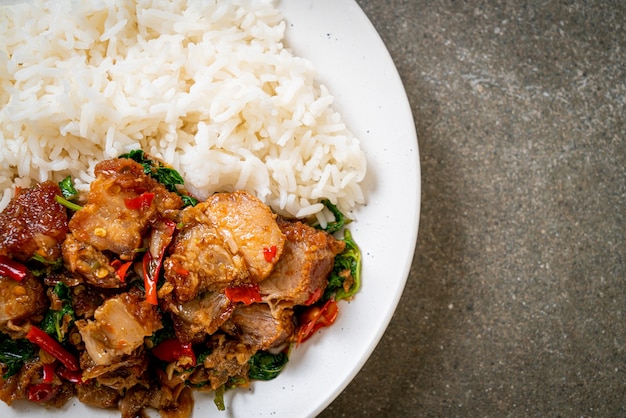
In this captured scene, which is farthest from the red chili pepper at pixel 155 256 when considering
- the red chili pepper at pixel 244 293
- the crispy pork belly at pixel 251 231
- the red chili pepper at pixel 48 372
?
the red chili pepper at pixel 48 372

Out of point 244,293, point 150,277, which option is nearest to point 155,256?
point 150,277

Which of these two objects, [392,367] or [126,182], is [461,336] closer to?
[392,367]

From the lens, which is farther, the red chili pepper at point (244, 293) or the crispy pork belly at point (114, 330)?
the red chili pepper at point (244, 293)

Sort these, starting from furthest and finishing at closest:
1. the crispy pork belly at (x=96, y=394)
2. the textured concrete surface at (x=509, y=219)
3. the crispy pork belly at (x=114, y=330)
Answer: the textured concrete surface at (x=509, y=219), the crispy pork belly at (x=96, y=394), the crispy pork belly at (x=114, y=330)

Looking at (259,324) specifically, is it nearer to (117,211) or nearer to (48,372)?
(117,211)

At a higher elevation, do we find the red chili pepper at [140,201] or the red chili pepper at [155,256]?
the red chili pepper at [140,201]

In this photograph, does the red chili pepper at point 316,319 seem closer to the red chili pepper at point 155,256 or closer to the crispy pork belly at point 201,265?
the crispy pork belly at point 201,265

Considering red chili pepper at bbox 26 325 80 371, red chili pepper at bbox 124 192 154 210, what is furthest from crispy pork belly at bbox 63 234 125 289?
red chili pepper at bbox 26 325 80 371
